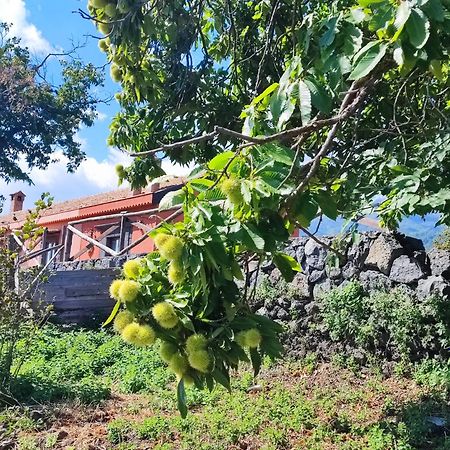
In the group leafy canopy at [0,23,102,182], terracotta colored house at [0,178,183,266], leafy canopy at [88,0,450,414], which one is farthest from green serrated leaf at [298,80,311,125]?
leafy canopy at [0,23,102,182]

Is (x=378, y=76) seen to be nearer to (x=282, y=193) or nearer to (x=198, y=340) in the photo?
(x=282, y=193)

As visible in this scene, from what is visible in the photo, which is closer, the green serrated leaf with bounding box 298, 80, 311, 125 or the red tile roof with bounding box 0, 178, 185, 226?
the green serrated leaf with bounding box 298, 80, 311, 125

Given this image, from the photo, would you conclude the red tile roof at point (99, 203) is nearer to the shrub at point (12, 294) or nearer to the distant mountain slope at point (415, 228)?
the distant mountain slope at point (415, 228)

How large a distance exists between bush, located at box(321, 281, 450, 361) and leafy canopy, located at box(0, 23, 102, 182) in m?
13.3

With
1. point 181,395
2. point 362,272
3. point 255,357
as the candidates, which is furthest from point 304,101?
point 362,272

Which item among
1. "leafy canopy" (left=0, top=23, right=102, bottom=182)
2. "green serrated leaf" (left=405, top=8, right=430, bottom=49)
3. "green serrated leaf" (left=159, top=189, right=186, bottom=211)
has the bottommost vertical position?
"green serrated leaf" (left=159, top=189, right=186, bottom=211)

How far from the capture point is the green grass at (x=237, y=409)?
Result: 3738 millimetres

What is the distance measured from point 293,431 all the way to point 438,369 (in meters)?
1.68

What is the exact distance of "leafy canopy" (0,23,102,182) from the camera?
1647 cm

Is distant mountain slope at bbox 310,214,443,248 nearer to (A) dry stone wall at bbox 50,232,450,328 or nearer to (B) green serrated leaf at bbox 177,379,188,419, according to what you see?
(A) dry stone wall at bbox 50,232,450,328

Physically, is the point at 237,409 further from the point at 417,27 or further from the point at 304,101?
the point at 417,27

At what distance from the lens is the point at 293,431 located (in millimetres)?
3934

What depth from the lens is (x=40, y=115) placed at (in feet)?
56.7

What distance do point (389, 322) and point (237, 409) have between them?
184cm
